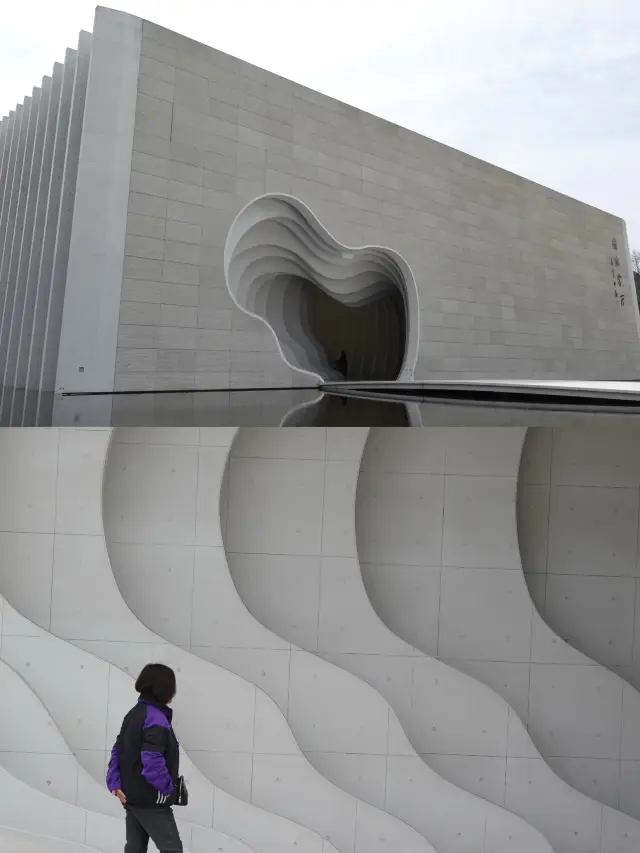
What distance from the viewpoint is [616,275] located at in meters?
19.7

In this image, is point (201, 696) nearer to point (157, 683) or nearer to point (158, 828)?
point (158, 828)

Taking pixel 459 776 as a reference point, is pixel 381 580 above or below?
above

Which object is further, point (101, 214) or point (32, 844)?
point (101, 214)

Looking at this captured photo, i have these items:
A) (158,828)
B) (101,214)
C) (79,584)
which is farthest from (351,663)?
(101,214)

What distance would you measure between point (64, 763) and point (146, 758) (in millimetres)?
2899

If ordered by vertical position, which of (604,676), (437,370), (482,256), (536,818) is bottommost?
(536,818)

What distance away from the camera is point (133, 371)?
10609mm

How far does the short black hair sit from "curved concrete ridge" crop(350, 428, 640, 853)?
10.4 ft

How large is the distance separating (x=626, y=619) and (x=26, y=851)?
4.64 meters

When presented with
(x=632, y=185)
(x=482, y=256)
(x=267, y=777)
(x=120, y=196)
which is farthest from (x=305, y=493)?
(x=632, y=185)

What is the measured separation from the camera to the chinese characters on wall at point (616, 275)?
1959 cm

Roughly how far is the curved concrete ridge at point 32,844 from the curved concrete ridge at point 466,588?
8.08 ft

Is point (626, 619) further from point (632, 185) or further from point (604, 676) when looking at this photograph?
point (632, 185)

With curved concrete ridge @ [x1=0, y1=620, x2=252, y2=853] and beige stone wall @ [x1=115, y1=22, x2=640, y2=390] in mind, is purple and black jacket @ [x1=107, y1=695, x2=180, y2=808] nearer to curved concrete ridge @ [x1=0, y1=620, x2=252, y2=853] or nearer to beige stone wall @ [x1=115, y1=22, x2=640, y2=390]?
curved concrete ridge @ [x1=0, y1=620, x2=252, y2=853]
